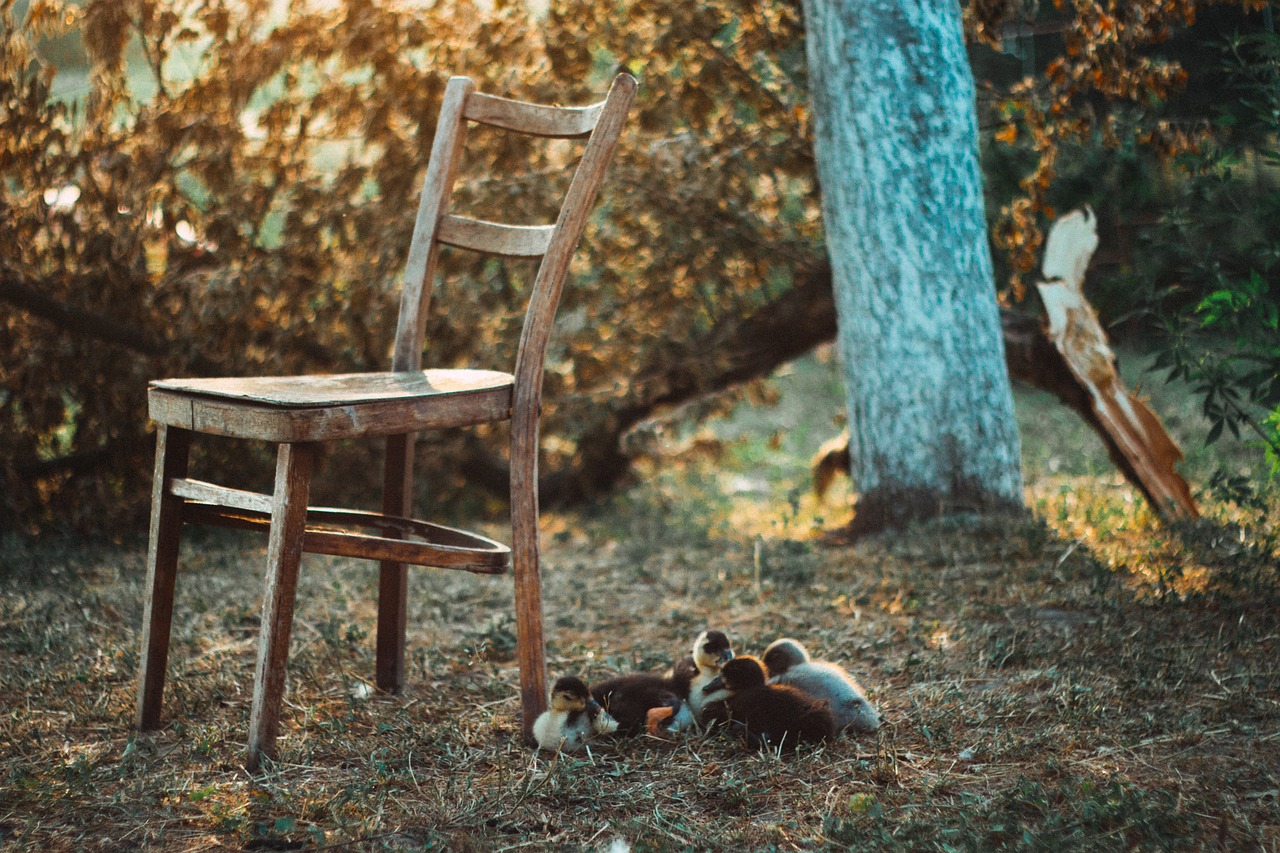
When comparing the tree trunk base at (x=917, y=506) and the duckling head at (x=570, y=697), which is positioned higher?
the tree trunk base at (x=917, y=506)

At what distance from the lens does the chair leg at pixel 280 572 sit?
226cm

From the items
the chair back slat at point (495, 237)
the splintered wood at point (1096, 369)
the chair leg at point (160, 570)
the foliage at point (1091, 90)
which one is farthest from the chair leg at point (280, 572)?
the foliage at point (1091, 90)

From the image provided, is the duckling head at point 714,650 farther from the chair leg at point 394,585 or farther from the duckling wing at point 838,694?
the chair leg at point 394,585

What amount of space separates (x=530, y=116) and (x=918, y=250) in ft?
6.52

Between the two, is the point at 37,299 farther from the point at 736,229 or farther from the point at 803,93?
the point at 803,93

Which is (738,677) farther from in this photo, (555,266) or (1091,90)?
(1091,90)

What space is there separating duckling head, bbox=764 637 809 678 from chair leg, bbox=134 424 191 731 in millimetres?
1451

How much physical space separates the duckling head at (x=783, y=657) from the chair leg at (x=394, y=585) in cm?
97

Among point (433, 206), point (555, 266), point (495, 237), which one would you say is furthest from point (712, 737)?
point (433, 206)

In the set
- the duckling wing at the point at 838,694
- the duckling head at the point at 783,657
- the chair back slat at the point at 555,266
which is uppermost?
the chair back slat at the point at 555,266

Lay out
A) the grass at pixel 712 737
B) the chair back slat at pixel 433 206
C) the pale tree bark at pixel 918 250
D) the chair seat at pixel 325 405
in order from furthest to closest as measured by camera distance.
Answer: the pale tree bark at pixel 918 250 < the chair back slat at pixel 433 206 < the chair seat at pixel 325 405 < the grass at pixel 712 737

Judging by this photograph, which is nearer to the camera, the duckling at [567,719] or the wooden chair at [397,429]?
the wooden chair at [397,429]

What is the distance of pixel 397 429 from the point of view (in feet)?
7.52

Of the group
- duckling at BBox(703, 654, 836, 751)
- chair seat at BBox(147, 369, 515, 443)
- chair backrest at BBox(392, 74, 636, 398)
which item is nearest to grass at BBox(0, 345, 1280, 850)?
duckling at BBox(703, 654, 836, 751)
